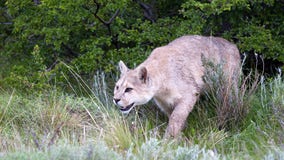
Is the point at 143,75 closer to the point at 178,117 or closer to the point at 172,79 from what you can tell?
the point at 172,79

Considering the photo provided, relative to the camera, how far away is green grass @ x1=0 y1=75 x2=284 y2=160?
27.4 ft

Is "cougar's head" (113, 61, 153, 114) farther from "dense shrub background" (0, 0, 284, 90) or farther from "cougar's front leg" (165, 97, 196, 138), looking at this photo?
"dense shrub background" (0, 0, 284, 90)

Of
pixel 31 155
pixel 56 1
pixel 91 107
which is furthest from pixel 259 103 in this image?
pixel 31 155

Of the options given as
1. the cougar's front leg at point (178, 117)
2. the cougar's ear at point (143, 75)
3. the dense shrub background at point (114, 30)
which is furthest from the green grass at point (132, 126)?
the dense shrub background at point (114, 30)

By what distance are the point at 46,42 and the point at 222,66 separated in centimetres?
330

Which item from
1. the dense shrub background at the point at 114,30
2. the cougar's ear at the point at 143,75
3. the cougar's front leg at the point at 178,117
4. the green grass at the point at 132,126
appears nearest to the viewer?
the green grass at the point at 132,126

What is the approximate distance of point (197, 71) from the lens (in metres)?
9.97

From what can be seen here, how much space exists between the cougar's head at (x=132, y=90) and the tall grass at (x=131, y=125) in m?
0.28

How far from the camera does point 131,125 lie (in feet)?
31.4

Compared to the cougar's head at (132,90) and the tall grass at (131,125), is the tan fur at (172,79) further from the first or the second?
the tall grass at (131,125)

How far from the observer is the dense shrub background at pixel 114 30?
1088 centimetres

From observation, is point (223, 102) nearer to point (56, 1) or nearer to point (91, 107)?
point (91, 107)

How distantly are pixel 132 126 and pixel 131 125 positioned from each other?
17 centimetres

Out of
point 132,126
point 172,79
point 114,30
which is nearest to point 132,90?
point 132,126
